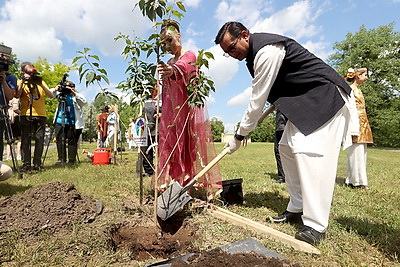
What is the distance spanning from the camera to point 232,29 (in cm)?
242

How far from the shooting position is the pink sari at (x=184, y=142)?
3333 millimetres

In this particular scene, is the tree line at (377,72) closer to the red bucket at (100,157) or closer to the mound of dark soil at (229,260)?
the red bucket at (100,157)

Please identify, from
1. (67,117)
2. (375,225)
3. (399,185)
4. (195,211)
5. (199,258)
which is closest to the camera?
(199,258)

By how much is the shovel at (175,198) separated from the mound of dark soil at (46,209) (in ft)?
2.44

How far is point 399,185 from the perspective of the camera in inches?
202

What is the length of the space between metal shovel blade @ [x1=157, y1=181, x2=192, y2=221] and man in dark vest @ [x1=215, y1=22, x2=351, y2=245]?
993mm

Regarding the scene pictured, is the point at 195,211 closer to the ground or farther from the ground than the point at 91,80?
closer to the ground

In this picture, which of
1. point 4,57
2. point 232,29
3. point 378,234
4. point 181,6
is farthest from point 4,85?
point 378,234

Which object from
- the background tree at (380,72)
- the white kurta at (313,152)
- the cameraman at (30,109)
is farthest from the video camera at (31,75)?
the background tree at (380,72)

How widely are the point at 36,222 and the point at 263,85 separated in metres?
2.51

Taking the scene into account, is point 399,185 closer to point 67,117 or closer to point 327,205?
point 327,205

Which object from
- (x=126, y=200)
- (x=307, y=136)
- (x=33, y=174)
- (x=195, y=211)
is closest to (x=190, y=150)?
(x=195, y=211)

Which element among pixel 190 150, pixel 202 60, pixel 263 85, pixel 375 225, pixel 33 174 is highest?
pixel 202 60

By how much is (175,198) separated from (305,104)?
5.23 feet
